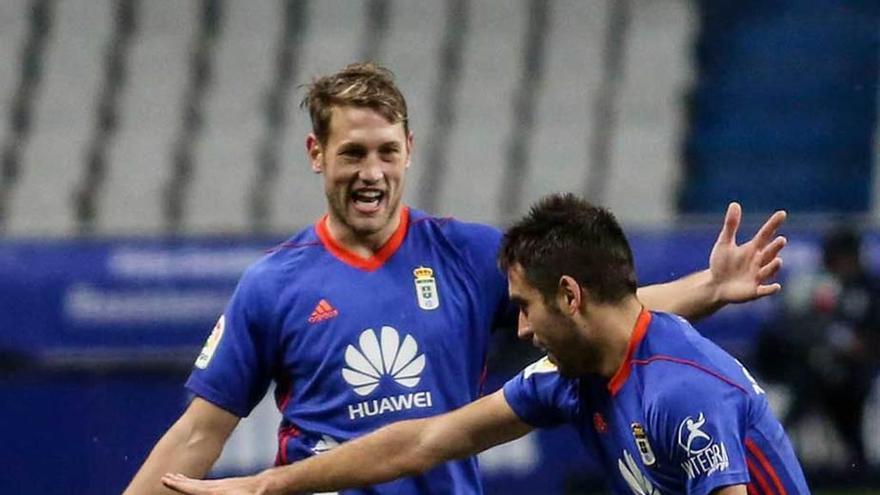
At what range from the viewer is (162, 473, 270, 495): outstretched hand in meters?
5.20

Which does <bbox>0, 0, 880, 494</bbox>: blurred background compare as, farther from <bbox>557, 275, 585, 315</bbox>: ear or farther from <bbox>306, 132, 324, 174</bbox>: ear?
<bbox>557, 275, 585, 315</bbox>: ear

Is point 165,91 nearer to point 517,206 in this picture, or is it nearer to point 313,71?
point 313,71

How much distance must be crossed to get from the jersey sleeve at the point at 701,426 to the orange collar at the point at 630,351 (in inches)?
5.5

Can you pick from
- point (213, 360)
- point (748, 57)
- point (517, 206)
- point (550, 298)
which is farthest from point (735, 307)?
point (550, 298)

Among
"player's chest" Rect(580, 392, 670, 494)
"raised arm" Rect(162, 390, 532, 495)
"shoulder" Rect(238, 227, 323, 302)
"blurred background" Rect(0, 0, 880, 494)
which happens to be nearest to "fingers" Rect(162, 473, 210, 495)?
"raised arm" Rect(162, 390, 532, 495)

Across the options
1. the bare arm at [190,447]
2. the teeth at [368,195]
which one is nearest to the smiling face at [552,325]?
the teeth at [368,195]

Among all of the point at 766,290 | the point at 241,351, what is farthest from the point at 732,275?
the point at 241,351

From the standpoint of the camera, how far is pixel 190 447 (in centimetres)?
603

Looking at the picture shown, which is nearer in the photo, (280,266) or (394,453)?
(394,453)

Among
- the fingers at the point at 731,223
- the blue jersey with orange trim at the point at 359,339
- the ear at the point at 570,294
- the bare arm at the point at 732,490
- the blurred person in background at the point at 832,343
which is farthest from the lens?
the blurred person in background at the point at 832,343

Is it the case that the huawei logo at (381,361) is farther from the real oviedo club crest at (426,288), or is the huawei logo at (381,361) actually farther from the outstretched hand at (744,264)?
the outstretched hand at (744,264)

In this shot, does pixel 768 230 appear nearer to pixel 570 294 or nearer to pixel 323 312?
pixel 570 294

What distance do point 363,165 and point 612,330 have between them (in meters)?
1.11

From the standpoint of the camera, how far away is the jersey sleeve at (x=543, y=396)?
5.25 metres
